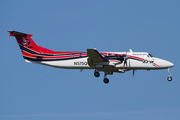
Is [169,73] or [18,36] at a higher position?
[18,36]

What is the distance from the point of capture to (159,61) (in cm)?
3088

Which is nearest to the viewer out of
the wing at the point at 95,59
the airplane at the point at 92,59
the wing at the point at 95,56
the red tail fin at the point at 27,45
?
the wing at the point at 95,56

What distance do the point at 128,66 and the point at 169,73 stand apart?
4.91 meters

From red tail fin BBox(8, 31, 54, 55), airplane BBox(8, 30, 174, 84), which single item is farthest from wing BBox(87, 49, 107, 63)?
red tail fin BBox(8, 31, 54, 55)

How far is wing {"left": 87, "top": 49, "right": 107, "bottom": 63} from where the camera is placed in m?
28.1

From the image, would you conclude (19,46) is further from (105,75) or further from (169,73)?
(169,73)

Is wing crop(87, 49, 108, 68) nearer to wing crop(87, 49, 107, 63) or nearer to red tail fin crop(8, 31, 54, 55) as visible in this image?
wing crop(87, 49, 107, 63)

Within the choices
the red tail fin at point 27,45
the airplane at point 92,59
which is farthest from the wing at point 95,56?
the red tail fin at point 27,45

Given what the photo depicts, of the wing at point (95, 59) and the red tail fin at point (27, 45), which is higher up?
the red tail fin at point (27, 45)

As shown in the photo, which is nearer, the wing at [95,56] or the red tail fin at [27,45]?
the wing at [95,56]

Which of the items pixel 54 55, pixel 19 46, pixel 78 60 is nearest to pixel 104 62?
pixel 78 60

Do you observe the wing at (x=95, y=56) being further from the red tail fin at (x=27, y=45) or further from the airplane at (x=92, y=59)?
the red tail fin at (x=27, y=45)

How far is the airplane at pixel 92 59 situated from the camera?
3038cm

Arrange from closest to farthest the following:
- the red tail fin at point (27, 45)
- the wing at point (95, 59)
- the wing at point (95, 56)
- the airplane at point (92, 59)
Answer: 1. the wing at point (95, 56)
2. the wing at point (95, 59)
3. the airplane at point (92, 59)
4. the red tail fin at point (27, 45)
